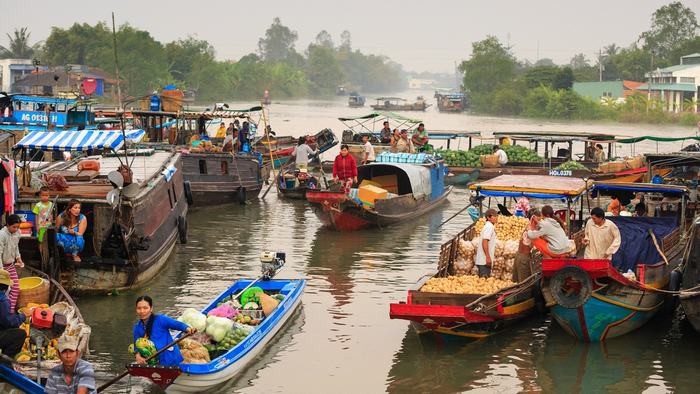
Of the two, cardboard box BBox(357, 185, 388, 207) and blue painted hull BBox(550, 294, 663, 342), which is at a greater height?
cardboard box BBox(357, 185, 388, 207)

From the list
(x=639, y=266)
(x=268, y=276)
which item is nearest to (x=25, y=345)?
(x=268, y=276)

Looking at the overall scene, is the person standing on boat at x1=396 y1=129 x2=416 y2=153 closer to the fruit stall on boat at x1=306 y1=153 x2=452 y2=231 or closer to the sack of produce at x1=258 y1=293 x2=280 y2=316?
the fruit stall on boat at x1=306 y1=153 x2=452 y2=231

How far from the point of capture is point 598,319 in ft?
45.8

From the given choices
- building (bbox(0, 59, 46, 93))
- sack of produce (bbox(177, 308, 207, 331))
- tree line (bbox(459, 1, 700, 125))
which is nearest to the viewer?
sack of produce (bbox(177, 308, 207, 331))

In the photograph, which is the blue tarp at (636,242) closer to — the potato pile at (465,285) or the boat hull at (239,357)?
the potato pile at (465,285)

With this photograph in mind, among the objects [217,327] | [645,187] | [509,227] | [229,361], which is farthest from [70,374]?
[645,187]

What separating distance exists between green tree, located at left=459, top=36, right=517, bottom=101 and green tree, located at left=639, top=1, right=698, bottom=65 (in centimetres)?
2346

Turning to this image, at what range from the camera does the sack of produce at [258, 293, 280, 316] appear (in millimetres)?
14211

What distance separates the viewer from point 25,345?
12.2 m

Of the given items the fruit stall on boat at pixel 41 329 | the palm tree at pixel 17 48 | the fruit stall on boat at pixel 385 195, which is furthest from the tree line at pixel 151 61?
the fruit stall on boat at pixel 41 329

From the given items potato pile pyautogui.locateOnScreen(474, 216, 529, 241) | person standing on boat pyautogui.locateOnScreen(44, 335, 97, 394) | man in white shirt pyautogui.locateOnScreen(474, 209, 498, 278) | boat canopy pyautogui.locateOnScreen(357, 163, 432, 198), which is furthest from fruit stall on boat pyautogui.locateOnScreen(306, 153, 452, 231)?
person standing on boat pyautogui.locateOnScreen(44, 335, 97, 394)

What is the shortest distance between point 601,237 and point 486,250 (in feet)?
5.67

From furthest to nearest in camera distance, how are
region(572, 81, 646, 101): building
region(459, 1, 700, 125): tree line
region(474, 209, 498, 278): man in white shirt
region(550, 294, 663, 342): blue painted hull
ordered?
region(572, 81, 646, 101): building, region(459, 1, 700, 125): tree line, region(474, 209, 498, 278): man in white shirt, region(550, 294, 663, 342): blue painted hull

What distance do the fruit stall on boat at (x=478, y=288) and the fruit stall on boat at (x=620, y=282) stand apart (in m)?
0.63
